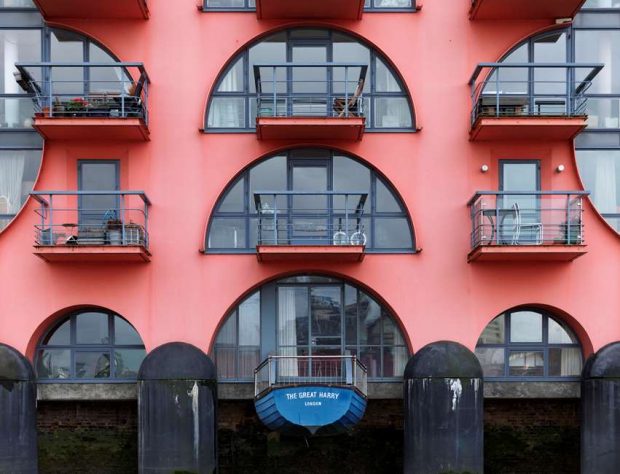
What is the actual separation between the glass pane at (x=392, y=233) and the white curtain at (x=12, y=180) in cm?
744

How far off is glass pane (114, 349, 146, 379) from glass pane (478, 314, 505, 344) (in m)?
7.02

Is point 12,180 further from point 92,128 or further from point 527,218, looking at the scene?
point 527,218

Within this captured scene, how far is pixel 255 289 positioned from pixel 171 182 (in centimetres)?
280

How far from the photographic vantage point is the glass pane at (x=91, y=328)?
19375mm

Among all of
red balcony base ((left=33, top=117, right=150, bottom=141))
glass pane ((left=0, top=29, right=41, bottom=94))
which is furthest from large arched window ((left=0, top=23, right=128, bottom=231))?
red balcony base ((left=33, top=117, right=150, bottom=141))

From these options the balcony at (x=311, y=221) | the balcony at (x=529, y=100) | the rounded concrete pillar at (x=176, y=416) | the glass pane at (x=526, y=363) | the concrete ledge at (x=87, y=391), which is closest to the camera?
the rounded concrete pillar at (x=176, y=416)

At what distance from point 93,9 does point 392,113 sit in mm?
6520

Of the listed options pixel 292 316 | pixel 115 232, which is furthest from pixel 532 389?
pixel 115 232

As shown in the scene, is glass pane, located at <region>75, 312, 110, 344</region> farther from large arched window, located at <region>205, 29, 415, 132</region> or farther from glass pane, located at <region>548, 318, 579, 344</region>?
glass pane, located at <region>548, 318, 579, 344</region>

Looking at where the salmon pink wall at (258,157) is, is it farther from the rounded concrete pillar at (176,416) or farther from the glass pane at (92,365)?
the glass pane at (92,365)

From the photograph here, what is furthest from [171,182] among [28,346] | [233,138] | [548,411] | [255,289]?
[548,411]

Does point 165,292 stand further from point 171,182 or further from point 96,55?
point 96,55

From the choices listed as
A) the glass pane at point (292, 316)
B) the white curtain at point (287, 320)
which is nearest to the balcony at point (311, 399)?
the white curtain at point (287, 320)

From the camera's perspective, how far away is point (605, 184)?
1967cm
